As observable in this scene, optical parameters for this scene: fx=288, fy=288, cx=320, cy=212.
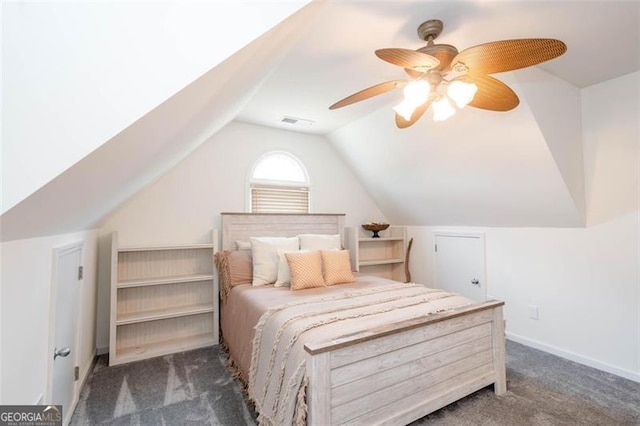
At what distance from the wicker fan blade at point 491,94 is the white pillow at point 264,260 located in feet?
7.24

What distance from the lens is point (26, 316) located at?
1259 millimetres

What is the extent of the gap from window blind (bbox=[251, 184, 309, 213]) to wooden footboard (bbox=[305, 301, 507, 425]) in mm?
2482

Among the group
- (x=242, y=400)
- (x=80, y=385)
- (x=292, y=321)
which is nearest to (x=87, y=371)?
(x=80, y=385)

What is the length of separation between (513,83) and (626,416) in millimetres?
2436

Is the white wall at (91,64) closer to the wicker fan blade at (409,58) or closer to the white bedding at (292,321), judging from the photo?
the wicker fan blade at (409,58)

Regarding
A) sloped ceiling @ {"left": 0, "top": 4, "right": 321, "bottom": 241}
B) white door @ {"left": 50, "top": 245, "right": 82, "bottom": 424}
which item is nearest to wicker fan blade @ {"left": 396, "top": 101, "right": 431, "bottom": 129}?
sloped ceiling @ {"left": 0, "top": 4, "right": 321, "bottom": 241}

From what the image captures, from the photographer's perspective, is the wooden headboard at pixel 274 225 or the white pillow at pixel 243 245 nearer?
the white pillow at pixel 243 245

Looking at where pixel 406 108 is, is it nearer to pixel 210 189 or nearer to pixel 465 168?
pixel 465 168

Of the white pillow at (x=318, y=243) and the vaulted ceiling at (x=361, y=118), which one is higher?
the vaulted ceiling at (x=361, y=118)

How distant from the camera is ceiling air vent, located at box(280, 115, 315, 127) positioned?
11.4ft

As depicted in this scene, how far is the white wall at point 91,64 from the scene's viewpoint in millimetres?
850

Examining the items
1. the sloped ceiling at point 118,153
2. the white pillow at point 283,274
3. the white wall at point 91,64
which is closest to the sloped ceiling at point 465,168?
the white pillow at point 283,274

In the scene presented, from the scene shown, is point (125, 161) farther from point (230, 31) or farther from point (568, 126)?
point (568, 126)

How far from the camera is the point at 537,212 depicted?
292 cm
